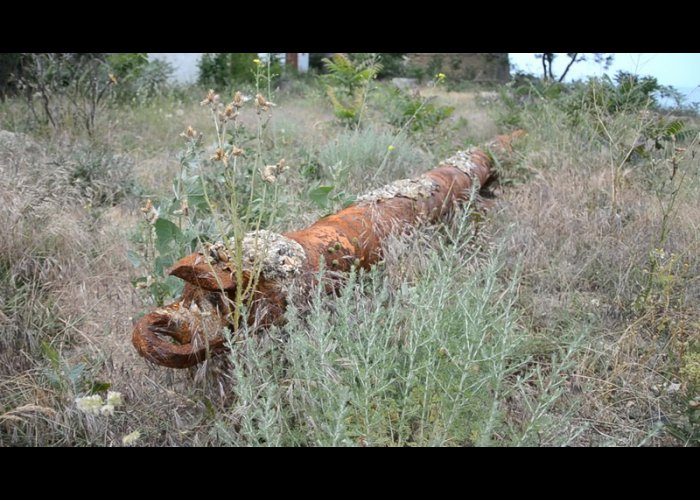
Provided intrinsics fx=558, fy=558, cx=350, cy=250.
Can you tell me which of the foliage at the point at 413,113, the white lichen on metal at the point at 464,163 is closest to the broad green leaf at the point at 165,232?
the white lichen on metal at the point at 464,163

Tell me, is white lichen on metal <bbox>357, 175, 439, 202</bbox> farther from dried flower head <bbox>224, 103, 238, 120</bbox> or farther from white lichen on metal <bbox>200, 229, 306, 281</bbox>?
dried flower head <bbox>224, 103, 238, 120</bbox>

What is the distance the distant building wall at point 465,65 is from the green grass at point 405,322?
12254mm

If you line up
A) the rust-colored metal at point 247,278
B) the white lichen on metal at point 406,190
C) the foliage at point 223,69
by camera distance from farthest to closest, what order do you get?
the foliage at point 223,69 < the white lichen on metal at point 406,190 < the rust-colored metal at point 247,278

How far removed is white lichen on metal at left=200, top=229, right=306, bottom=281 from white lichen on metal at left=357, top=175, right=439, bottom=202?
1090mm

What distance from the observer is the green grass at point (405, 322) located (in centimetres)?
174

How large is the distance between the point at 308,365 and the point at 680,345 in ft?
5.24

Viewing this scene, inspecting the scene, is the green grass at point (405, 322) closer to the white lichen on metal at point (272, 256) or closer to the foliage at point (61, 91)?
the white lichen on metal at point (272, 256)

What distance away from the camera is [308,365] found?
1843 millimetres

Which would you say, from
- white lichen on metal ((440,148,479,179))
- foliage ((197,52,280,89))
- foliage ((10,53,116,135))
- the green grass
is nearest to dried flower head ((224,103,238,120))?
the green grass

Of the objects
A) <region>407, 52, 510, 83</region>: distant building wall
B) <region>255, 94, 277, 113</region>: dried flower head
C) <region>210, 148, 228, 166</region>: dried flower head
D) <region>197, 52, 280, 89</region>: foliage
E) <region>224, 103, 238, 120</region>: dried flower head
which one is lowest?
<region>210, 148, 228, 166</region>: dried flower head

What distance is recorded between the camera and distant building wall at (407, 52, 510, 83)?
1672cm

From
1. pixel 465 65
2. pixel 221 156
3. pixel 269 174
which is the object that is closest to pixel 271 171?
pixel 269 174

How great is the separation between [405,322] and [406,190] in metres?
1.41

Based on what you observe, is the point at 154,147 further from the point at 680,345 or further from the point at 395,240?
the point at 680,345
